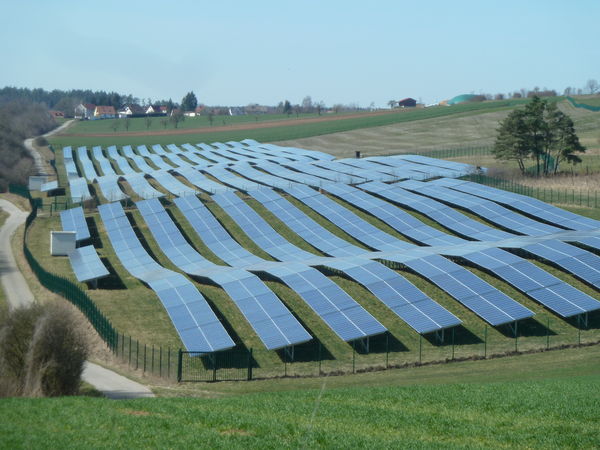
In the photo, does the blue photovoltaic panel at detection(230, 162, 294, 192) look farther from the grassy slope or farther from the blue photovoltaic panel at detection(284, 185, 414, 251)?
the grassy slope

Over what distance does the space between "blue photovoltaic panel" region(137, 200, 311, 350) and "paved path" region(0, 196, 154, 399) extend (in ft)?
21.1

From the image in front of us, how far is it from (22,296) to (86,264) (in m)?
4.85

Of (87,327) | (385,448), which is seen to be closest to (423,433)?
(385,448)

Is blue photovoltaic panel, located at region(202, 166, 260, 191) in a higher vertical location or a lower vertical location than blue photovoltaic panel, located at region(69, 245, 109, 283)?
higher

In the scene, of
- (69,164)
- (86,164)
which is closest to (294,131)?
(86,164)

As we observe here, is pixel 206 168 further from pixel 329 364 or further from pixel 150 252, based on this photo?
pixel 329 364

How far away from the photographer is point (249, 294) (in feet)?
131

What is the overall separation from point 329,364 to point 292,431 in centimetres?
1428

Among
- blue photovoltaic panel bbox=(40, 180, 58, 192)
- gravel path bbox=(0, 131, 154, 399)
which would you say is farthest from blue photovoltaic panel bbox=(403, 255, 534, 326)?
blue photovoltaic panel bbox=(40, 180, 58, 192)

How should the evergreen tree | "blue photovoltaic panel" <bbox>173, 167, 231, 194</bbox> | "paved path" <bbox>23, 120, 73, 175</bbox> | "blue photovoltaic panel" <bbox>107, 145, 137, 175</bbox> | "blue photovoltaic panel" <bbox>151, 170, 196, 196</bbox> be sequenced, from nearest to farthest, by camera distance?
"blue photovoltaic panel" <bbox>173, 167, 231, 194</bbox>, "blue photovoltaic panel" <bbox>151, 170, 196, 196</bbox>, the evergreen tree, "blue photovoltaic panel" <bbox>107, 145, 137, 175</bbox>, "paved path" <bbox>23, 120, 73, 175</bbox>

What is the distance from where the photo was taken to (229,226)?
60.2 meters

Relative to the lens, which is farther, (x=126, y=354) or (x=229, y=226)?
(x=229, y=226)

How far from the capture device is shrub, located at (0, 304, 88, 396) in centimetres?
2678

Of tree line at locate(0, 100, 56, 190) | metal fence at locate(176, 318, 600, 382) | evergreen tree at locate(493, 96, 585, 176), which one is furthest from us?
tree line at locate(0, 100, 56, 190)
